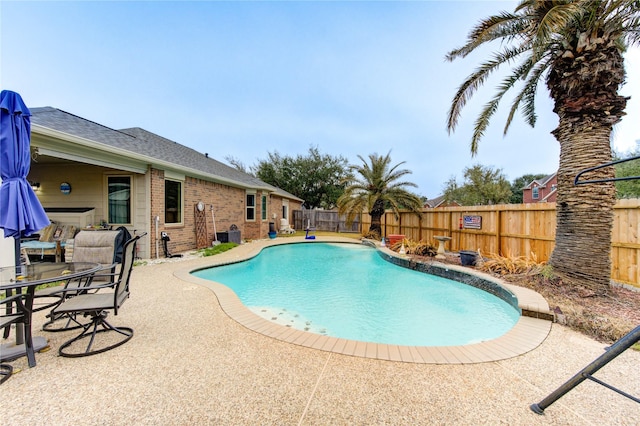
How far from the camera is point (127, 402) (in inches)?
90.0

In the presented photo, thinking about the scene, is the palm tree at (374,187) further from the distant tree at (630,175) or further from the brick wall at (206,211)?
the distant tree at (630,175)

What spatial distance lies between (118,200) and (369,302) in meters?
8.56

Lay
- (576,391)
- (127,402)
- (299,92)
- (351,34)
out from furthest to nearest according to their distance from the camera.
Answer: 1. (299,92)
2. (351,34)
3. (576,391)
4. (127,402)

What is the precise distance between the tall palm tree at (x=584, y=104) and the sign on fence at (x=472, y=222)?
3698 mm

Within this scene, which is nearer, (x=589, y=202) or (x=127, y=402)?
(x=127, y=402)

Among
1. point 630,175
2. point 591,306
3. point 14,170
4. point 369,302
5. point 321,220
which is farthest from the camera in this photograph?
point 321,220

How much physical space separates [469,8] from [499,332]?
1022 cm

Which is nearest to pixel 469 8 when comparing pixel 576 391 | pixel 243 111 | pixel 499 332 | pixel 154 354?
pixel 499 332

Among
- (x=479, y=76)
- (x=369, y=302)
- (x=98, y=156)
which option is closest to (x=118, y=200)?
(x=98, y=156)

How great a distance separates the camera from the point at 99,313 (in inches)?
Answer: 133

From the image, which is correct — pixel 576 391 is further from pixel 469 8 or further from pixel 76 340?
pixel 469 8

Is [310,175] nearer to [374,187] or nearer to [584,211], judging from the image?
[374,187]

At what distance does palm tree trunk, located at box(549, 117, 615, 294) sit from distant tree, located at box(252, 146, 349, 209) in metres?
22.8

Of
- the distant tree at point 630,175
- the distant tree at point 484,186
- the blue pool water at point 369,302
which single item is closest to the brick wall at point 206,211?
the blue pool water at point 369,302
